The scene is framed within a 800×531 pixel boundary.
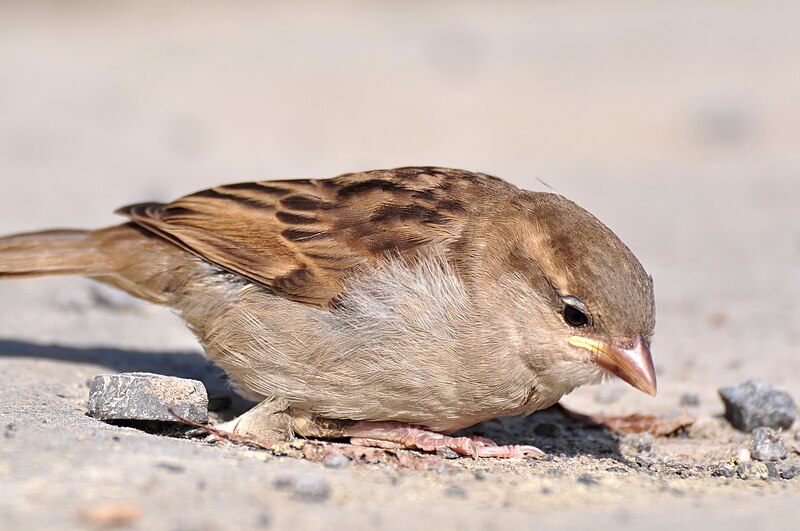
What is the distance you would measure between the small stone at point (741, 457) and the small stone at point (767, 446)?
0.04 meters

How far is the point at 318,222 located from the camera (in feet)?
18.1

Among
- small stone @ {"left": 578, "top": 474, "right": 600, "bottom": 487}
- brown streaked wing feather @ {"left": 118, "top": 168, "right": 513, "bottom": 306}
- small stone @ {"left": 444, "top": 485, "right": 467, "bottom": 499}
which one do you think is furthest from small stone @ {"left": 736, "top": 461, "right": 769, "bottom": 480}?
brown streaked wing feather @ {"left": 118, "top": 168, "right": 513, "bottom": 306}

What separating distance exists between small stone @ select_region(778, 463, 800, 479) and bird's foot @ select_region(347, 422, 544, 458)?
1.12 m

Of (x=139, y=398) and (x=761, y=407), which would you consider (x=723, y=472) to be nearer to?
(x=761, y=407)

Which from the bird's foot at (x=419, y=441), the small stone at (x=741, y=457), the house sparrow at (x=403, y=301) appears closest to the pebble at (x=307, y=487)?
the house sparrow at (x=403, y=301)

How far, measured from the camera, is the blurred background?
958 cm

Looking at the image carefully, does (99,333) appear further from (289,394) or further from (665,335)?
(665,335)

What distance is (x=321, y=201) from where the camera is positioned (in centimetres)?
562

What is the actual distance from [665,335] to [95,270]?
4.10 m

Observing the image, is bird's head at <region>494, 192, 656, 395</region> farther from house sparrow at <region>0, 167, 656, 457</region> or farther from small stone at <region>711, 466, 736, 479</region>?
small stone at <region>711, 466, 736, 479</region>

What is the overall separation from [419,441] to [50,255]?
8.43 feet

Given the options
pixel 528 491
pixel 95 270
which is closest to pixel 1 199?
pixel 95 270

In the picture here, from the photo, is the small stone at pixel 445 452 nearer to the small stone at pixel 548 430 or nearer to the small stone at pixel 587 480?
the small stone at pixel 587 480

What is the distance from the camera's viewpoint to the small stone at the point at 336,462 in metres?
4.70
